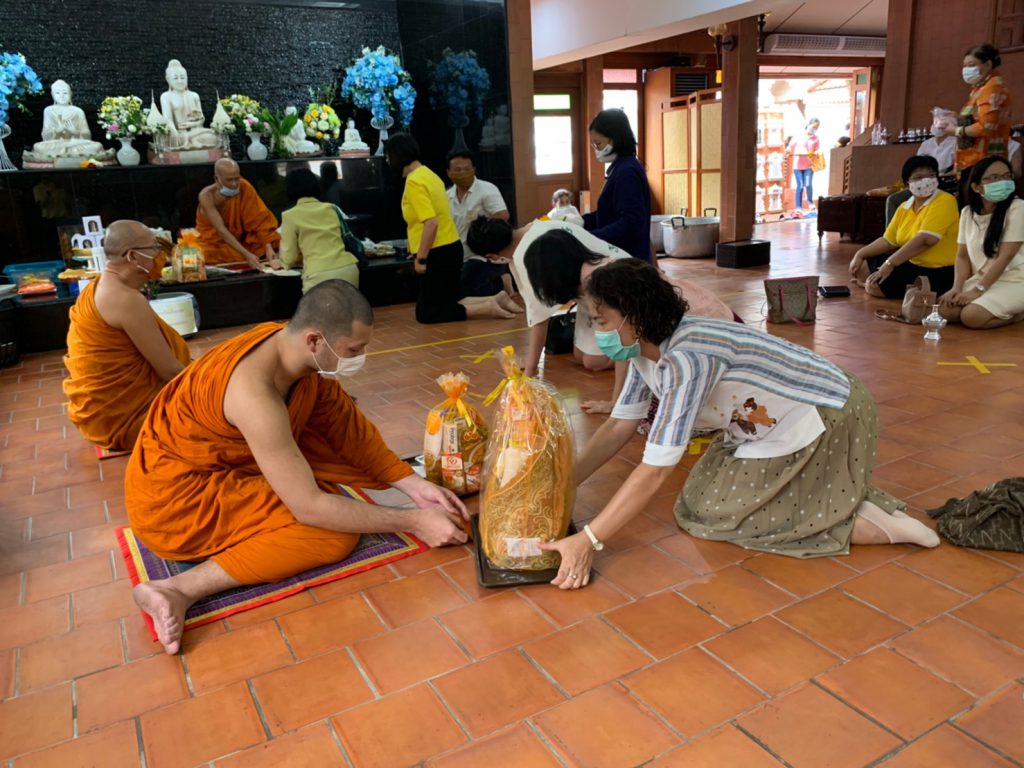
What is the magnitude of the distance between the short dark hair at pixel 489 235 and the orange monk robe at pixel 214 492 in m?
1.31

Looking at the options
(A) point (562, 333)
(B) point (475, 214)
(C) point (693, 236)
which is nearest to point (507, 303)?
(B) point (475, 214)

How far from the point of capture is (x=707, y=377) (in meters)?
2.14

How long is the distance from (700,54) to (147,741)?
13.9m

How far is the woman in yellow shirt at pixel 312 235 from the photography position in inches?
232

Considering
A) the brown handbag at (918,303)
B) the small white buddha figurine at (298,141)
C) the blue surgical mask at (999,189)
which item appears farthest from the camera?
the small white buddha figurine at (298,141)

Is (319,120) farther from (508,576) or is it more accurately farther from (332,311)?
(508,576)

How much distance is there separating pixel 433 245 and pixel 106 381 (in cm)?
314

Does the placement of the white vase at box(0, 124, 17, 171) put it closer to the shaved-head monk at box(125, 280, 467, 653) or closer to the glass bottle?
the shaved-head monk at box(125, 280, 467, 653)

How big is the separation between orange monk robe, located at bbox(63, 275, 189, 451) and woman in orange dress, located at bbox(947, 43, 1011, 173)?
7002 mm

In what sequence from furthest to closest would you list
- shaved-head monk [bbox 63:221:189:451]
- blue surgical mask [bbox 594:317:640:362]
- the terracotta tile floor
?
shaved-head monk [bbox 63:221:189:451] → blue surgical mask [bbox 594:317:640:362] → the terracotta tile floor

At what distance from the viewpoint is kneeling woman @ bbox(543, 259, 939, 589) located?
84.3 inches

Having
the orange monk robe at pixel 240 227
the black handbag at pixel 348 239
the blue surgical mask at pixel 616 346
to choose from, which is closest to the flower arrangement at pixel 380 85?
the orange monk robe at pixel 240 227

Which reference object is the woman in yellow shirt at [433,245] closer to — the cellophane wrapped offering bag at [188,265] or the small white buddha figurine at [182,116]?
the cellophane wrapped offering bag at [188,265]

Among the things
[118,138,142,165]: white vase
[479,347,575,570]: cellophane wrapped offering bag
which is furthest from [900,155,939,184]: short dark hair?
[118,138,142,165]: white vase
